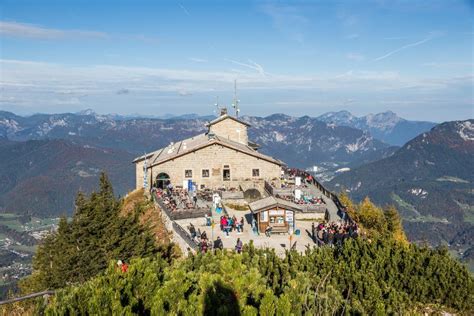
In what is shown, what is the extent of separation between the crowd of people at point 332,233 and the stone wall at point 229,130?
3277 cm

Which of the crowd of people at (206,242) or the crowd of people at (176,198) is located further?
the crowd of people at (176,198)

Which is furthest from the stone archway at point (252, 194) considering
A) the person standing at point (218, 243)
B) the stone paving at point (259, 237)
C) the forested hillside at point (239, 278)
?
the forested hillside at point (239, 278)

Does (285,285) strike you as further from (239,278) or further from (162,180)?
(162,180)

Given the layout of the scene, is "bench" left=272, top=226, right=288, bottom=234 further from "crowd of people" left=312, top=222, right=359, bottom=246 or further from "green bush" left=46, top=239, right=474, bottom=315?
"green bush" left=46, top=239, right=474, bottom=315

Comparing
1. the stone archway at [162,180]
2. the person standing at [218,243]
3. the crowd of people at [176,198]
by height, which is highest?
the stone archway at [162,180]

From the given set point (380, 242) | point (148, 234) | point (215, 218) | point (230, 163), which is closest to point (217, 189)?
point (230, 163)

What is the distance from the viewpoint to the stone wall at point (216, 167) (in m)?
50.8

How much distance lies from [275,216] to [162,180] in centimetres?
2048

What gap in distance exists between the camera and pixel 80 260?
2880cm

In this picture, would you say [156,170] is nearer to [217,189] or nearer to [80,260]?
[217,189]

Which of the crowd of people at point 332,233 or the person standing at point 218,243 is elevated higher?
the crowd of people at point 332,233

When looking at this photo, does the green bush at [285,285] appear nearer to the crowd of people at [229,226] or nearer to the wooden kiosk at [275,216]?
the wooden kiosk at [275,216]

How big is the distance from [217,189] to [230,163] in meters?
3.63

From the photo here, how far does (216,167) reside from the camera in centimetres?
5172
